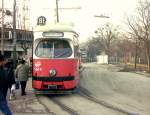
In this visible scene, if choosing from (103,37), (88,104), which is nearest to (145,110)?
(88,104)

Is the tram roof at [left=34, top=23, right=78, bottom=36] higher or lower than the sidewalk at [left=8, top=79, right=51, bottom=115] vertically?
higher

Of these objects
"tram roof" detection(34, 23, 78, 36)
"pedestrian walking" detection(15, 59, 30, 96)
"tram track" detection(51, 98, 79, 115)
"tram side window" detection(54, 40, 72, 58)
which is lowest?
"tram track" detection(51, 98, 79, 115)

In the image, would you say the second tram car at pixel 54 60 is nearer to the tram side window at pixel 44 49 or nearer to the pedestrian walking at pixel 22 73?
the tram side window at pixel 44 49

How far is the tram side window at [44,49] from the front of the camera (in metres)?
21.7

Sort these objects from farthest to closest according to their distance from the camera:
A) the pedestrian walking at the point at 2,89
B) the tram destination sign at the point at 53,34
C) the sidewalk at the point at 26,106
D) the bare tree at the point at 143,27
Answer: the bare tree at the point at 143,27 < the tram destination sign at the point at 53,34 < the sidewalk at the point at 26,106 < the pedestrian walking at the point at 2,89

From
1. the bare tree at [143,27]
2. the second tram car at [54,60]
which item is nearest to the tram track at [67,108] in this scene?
the second tram car at [54,60]

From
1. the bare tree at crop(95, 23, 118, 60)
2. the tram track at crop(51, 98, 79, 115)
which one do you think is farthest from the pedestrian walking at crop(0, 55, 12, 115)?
the bare tree at crop(95, 23, 118, 60)

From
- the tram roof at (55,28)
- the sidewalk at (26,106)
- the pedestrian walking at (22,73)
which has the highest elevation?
the tram roof at (55,28)

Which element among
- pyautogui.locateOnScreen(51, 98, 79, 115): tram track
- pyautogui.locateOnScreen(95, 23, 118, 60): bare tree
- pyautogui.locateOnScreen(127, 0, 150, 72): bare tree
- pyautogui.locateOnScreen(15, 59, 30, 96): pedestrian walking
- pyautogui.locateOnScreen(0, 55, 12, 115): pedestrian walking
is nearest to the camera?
pyautogui.locateOnScreen(0, 55, 12, 115): pedestrian walking

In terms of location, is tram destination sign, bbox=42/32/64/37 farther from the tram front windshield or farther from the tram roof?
the tram front windshield

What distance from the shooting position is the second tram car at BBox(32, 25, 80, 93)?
21172mm

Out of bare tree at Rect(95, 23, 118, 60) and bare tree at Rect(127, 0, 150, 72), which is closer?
bare tree at Rect(127, 0, 150, 72)

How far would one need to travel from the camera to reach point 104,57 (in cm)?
11600

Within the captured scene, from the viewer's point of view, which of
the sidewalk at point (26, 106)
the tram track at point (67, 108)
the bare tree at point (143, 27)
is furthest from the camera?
the bare tree at point (143, 27)
